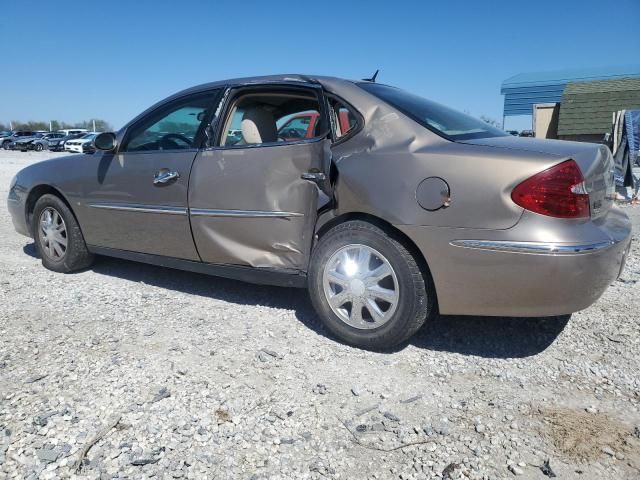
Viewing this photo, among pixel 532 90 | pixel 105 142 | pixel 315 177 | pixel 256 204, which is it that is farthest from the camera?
pixel 532 90

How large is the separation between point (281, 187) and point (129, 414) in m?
1.55

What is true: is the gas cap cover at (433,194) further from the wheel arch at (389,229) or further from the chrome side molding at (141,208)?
the chrome side molding at (141,208)

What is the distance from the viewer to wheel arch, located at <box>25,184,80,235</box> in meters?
4.41

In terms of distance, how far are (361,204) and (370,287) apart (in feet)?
1.56

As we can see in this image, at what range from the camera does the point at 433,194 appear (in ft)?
8.47

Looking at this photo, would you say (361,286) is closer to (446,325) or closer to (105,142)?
(446,325)

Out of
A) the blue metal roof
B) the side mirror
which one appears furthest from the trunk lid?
the blue metal roof

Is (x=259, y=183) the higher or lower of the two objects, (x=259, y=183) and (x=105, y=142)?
the lower

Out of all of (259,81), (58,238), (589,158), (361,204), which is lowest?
→ (58,238)

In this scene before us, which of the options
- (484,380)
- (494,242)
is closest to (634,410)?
(484,380)

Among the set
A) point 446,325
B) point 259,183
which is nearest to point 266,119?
point 259,183

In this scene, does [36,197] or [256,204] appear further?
[36,197]

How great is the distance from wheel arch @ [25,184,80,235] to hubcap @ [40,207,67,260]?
146mm

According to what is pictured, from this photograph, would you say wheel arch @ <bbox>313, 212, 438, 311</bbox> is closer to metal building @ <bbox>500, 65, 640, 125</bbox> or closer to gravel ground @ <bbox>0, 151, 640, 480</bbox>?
gravel ground @ <bbox>0, 151, 640, 480</bbox>
